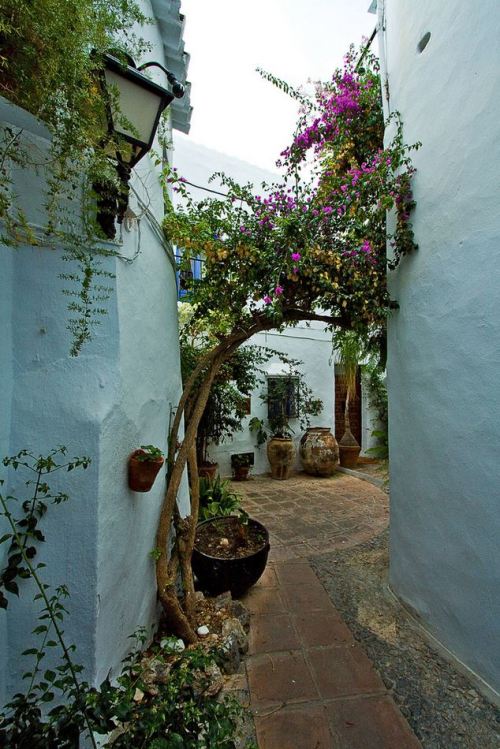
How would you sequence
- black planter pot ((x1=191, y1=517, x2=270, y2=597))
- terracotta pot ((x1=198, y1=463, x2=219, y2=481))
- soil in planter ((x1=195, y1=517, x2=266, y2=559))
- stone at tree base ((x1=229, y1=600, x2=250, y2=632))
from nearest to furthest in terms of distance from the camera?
stone at tree base ((x1=229, y1=600, x2=250, y2=632))
black planter pot ((x1=191, y1=517, x2=270, y2=597))
soil in planter ((x1=195, y1=517, x2=266, y2=559))
terracotta pot ((x1=198, y1=463, x2=219, y2=481))

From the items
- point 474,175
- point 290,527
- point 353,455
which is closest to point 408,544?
point 290,527

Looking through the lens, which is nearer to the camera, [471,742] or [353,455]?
[471,742]

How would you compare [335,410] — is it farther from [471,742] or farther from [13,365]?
[13,365]

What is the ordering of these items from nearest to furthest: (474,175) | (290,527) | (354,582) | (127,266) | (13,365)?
(13,365) < (127,266) < (474,175) < (354,582) < (290,527)

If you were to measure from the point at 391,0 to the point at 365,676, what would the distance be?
5.35 metres

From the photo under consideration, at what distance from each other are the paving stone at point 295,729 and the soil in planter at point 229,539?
1004mm

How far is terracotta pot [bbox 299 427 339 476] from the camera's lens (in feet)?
21.3

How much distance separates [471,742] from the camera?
1.66 m

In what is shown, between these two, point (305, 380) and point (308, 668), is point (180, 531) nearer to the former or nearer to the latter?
point (308, 668)

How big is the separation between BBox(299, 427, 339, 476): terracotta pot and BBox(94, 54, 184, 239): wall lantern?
5691 millimetres

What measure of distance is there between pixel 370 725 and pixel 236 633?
86 centimetres

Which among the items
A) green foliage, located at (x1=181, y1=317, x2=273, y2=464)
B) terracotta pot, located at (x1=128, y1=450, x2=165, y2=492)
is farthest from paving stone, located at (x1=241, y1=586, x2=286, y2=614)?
green foliage, located at (x1=181, y1=317, x2=273, y2=464)

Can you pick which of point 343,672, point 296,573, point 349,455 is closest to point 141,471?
point 343,672

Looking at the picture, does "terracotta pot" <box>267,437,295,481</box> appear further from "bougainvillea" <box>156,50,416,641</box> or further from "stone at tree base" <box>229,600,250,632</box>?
"stone at tree base" <box>229,600,250,632</box>
